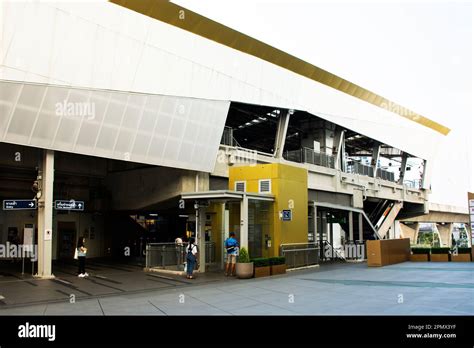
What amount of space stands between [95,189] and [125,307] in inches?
703

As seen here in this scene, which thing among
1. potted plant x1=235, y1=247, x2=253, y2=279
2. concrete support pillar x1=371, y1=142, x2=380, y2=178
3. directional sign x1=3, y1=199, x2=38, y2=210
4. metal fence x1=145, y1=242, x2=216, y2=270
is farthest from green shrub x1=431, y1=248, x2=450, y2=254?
directional sign x1=3, y1=199, x2=38, y2=210

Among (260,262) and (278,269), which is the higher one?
(260,262)

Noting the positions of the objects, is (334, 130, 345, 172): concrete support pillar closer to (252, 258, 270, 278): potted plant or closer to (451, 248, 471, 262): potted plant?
(451, 248, 471, 262): potted plant

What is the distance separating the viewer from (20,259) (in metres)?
24.1

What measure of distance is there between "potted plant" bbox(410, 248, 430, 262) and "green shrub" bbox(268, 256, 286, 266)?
33.7 feet

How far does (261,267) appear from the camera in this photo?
57.6 feet

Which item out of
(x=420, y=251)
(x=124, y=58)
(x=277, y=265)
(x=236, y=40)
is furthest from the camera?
(x=420, y=251)

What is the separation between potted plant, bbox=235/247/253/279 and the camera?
16781 mm

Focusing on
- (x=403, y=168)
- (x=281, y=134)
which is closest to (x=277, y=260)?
(x=281, y=134)

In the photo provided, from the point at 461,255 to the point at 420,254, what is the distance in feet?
6.88

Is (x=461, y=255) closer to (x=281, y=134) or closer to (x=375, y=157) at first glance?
(x=281, y=134)

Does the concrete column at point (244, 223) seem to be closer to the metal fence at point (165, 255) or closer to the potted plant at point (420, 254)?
the metal fence at point (165, 255)

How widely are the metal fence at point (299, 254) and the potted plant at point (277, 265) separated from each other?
3.25 ft
